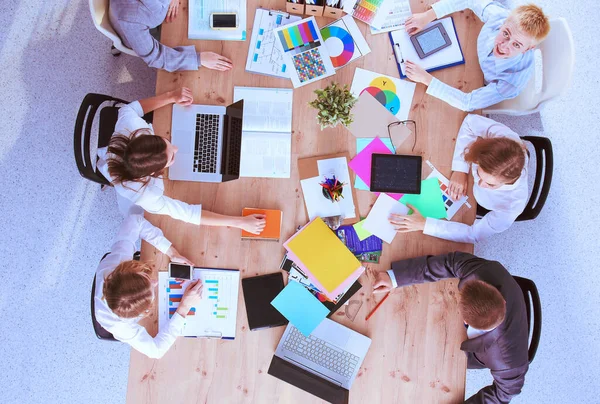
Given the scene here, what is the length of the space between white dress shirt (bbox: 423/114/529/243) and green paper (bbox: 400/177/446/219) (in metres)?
0.06

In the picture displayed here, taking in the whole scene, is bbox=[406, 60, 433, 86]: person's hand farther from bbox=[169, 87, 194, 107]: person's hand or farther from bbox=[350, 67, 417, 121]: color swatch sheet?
→ bbox=[169, 87, 194, 107]: person's hand

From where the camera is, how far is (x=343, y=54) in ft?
6.38

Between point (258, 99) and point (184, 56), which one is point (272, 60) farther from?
point (184, 56)

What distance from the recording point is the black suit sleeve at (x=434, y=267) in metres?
1.75

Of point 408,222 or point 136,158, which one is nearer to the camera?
point 136,158

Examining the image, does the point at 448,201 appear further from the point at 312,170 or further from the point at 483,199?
the point at 312,170

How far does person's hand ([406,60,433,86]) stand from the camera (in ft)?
6.22

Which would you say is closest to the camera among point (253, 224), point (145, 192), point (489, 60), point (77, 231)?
point (145, 192)

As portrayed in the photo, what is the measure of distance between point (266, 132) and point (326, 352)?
0.95 metres

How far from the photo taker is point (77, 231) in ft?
8.36

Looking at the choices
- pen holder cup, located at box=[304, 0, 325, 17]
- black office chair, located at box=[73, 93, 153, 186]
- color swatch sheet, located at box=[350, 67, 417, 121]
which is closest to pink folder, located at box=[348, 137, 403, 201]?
color swatch sheet, located at box=[350, 67, 417, 121]

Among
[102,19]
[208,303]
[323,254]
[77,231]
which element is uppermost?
[102,19]

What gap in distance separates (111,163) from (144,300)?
0.54m

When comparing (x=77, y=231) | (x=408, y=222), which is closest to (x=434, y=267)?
(x=408, y=222)
